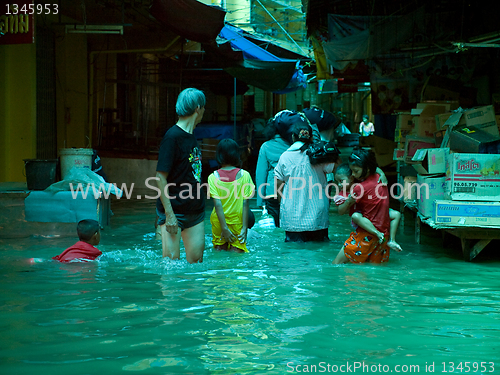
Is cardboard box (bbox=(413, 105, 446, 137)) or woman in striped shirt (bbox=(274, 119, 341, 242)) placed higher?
cardboard box (bbox=(413, 105, 446, 137))

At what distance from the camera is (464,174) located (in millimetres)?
6066

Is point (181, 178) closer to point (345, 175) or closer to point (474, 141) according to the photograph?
point (345, 175)

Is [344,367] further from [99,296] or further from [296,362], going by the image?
[99,296]

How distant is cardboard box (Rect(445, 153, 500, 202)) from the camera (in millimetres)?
5996

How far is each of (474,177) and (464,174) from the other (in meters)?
0.11

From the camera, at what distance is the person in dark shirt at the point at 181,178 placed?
177 inches

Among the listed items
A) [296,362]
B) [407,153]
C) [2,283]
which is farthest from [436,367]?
[407,153]

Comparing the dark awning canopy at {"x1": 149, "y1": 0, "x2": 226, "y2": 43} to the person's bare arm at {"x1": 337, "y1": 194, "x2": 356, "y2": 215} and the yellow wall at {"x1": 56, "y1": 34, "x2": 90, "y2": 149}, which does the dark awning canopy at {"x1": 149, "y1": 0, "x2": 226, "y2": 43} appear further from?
the person's bare arm at {"x1": 337, "y1": 194, "x2": 356, "y2": 215}

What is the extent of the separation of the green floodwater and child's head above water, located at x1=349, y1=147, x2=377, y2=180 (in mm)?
925

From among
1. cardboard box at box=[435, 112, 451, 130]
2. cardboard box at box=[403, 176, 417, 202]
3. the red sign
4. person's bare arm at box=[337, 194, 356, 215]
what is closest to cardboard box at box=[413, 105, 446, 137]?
cardboard box at box=[435, 112, 451, 130]

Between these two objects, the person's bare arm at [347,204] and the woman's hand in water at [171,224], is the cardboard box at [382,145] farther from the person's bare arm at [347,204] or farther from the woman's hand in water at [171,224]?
the woman's hand in water at [171,224]

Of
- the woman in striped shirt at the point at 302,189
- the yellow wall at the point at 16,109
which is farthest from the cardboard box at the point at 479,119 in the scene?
the yellow wall at the point at 16,109

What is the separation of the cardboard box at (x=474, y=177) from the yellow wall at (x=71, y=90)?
9450 millimetres

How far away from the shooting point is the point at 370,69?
13.0 meters
